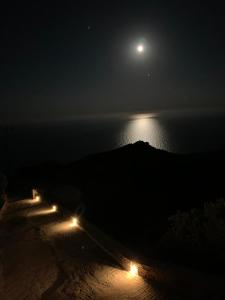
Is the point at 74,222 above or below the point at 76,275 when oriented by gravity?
above

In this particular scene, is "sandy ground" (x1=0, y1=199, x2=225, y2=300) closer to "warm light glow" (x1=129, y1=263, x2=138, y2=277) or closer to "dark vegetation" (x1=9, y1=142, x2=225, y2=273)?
"warm light glow" (x1=129, y1=263, x2=138, y2=277)

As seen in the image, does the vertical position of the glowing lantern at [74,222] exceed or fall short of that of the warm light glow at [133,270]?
it exceeds it

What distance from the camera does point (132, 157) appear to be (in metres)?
32.8

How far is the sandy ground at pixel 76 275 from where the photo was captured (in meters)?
9.05

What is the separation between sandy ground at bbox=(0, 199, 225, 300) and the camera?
9.05 metres

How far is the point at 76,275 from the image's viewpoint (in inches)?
421

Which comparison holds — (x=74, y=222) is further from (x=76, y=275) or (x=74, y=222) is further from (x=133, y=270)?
(x=133, y=270)

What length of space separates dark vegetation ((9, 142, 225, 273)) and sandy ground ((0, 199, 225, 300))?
183 cm

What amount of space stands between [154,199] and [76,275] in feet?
38.0

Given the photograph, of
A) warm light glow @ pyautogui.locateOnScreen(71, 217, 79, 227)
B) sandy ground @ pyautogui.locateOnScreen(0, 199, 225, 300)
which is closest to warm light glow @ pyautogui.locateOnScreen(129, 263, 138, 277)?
sandy ground @ pyautogui.locateOnScreen(0, 199, 225, 300)

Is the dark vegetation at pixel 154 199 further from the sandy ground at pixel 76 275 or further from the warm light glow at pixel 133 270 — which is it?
the warm light glow at pixel 133 270

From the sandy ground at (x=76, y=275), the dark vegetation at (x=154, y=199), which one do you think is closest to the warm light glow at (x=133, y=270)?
the sandy ground at (x=76, y=275)

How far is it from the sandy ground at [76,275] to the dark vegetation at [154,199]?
183cm

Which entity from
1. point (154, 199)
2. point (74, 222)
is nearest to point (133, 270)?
point (74, 222)
